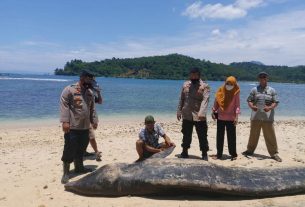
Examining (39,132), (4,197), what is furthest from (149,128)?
(39,132)

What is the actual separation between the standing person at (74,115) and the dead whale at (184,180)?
915mm

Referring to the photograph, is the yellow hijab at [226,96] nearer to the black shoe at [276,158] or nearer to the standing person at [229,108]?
the standing person at [229,108]

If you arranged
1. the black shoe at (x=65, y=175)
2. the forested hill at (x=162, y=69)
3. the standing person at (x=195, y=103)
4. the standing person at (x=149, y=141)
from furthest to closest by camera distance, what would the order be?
1. the forested hill at (x=162, y=69)
2. the standing person at (x=195, y=103)
3. the standing person at (x=149, y=141)
4. the black shoe at (x=65, y=175)

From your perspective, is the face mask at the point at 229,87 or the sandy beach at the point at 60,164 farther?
the face mask at the point at 229,87

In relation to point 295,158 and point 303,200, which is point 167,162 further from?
point 295,158

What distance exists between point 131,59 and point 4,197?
586 feet

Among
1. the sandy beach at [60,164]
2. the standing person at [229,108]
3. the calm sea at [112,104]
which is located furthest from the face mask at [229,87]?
the calm sea at [112,104]

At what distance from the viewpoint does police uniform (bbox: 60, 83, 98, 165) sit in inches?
302

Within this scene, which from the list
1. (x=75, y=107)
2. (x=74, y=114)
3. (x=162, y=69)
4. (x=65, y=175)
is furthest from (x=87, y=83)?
(x=162, y=69)

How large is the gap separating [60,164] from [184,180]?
3.76 meters

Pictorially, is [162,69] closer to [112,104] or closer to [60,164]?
[112,104]

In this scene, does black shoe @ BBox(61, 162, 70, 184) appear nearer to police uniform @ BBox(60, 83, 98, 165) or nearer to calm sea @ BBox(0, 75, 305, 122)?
police uniform @ BBox(60, 83, 98, 165)

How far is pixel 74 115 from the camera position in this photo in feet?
25.5

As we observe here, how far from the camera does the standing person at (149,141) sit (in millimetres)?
8023
